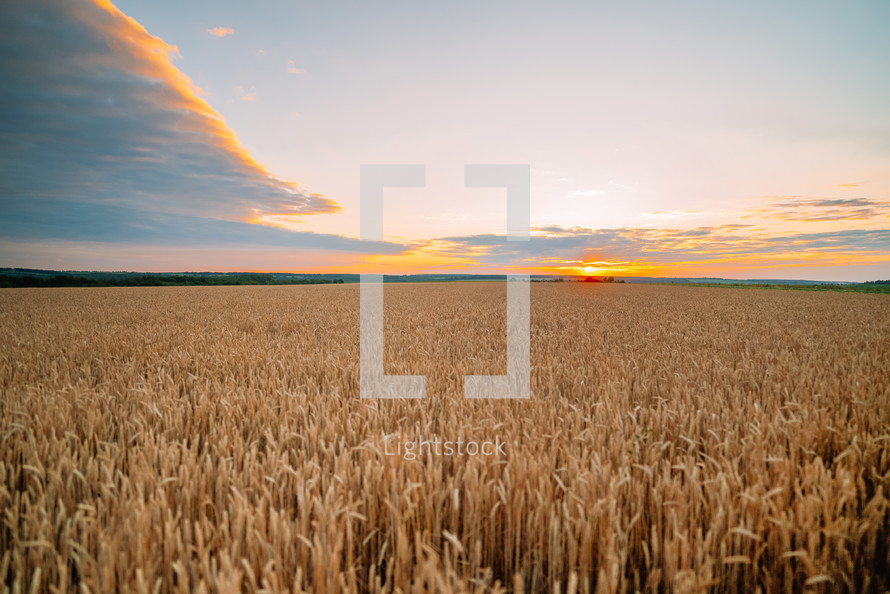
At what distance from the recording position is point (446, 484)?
2.21 m

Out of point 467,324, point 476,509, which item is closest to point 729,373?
point 476,509

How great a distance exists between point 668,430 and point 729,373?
2352mm

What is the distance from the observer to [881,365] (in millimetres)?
4938

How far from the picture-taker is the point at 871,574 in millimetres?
1638

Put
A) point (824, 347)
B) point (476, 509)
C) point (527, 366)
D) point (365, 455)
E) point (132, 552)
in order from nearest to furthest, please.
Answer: point (132, 552)
point (476, 509)
point (365, 455)
point (527, 366)
point (824, 347)

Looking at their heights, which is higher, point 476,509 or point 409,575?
point 476,509

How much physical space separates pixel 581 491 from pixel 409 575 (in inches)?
35.5

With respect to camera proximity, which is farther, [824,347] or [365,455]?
[824,347]

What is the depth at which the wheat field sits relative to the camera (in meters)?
1.52

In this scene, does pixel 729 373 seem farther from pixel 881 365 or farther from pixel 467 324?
pixel 467 324

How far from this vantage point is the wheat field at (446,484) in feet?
4.98

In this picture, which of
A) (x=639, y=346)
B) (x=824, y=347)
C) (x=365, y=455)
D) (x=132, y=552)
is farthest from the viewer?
(x=639, y=346)

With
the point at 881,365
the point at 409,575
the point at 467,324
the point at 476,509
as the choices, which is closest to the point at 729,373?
the point at 881,365

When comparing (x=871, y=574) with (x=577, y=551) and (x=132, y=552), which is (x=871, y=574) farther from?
(x=132, y=552)
